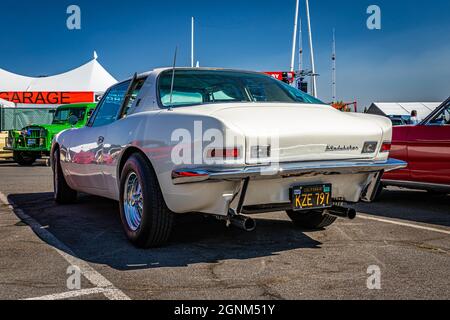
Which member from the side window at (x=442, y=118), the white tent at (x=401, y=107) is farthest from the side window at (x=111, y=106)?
the white tent at (x=401, y=107)

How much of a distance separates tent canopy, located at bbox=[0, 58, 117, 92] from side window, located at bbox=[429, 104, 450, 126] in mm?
22336

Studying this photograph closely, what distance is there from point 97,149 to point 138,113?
2.88 feet

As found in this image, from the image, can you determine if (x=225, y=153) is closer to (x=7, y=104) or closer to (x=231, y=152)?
(x=231, y=152)

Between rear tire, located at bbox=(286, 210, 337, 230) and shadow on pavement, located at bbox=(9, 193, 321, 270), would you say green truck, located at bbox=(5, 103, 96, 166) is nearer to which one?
shadow on pavement, located at bbox=(9, 193, 321, 270)

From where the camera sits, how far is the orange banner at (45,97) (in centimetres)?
2528

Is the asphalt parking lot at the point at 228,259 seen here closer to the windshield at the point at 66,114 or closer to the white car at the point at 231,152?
the white car at the point at 231,152

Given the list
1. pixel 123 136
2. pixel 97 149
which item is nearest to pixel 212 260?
pixel 123 136

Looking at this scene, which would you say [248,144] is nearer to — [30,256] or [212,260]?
[212,260]

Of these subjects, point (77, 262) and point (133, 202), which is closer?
point (77, 262)

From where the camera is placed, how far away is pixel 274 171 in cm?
336

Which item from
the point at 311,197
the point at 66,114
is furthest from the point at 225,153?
the point at 66,114

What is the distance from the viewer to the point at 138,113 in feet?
13.8

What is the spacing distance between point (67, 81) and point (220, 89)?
24.5m

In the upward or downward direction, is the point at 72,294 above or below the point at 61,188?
below
